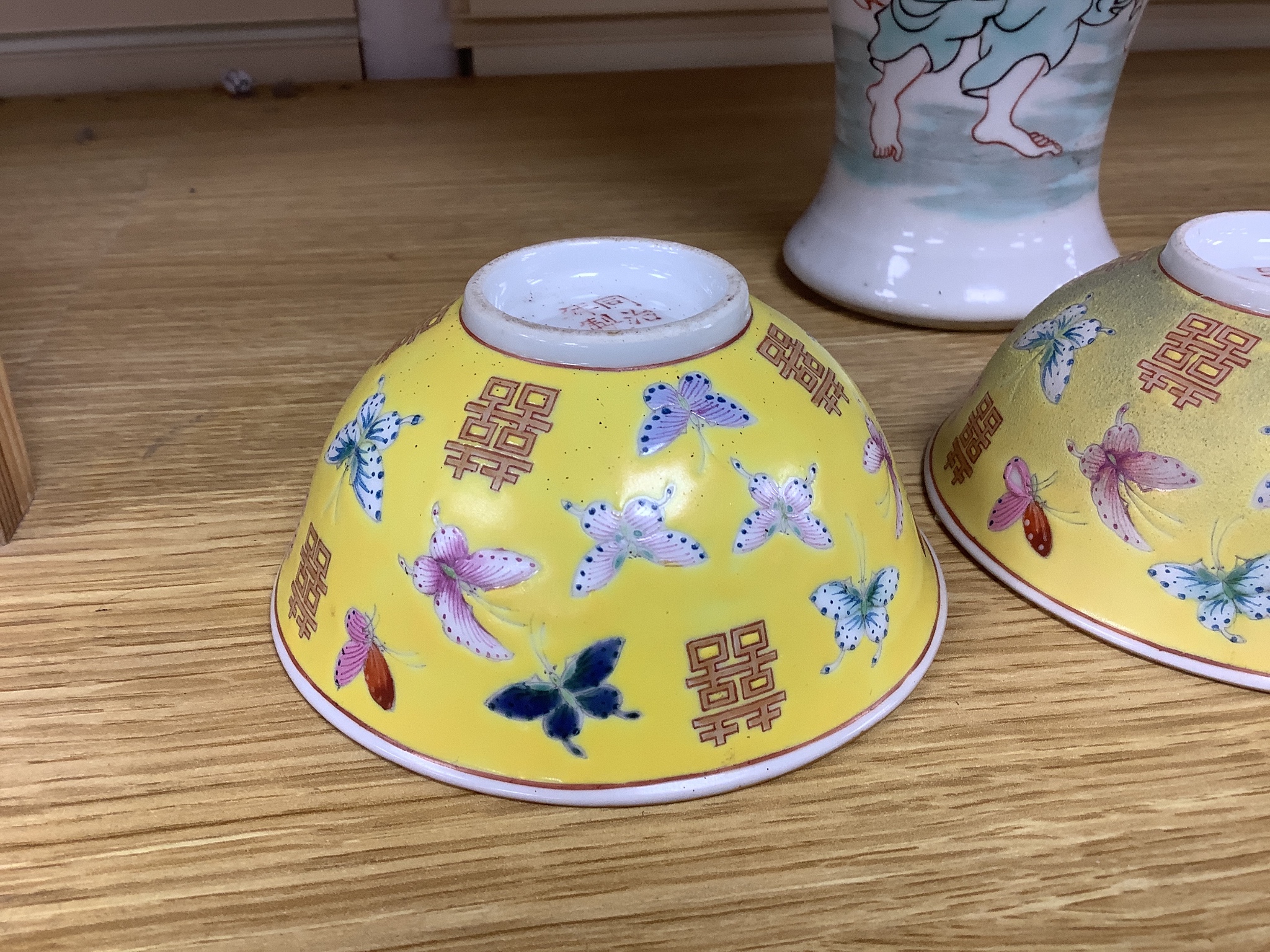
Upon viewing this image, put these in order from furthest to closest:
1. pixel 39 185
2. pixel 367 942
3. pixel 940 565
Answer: pixel 39 185 < pixel 940 565 < pixel 367 942

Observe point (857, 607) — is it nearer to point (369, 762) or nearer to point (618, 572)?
point (618, 572)

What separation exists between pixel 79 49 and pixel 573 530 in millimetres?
1543

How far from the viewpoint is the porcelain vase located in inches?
34.2

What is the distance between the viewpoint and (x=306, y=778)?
56 cm

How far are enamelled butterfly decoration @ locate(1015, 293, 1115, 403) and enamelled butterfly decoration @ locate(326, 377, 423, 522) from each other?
0.37m

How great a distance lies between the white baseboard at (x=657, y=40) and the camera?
5.80 ft

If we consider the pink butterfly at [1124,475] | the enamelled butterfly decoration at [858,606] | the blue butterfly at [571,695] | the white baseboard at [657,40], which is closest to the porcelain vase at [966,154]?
the pink butterfly at [1124,475]

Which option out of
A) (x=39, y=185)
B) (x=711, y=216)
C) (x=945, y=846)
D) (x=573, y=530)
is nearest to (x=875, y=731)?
(x=945, y=846)

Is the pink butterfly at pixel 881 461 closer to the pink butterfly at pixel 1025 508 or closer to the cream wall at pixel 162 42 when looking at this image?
the pink butterfly at pixel 1025 508

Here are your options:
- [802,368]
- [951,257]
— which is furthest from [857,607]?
[951,257]

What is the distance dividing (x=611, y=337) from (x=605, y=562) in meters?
0.11

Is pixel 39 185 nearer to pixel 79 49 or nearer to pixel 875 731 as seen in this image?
pixel 79 49

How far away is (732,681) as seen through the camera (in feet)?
1.72

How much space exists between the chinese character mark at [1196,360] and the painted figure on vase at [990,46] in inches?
13.9
